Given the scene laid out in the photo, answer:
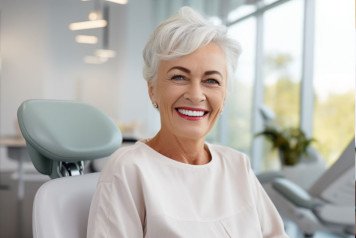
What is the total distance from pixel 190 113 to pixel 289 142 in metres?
2.39

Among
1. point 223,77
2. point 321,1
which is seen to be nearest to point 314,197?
point 223,77

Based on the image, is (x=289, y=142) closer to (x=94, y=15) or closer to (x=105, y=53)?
(x=105, y=53)

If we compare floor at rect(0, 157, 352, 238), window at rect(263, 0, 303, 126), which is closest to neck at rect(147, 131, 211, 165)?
floor at rect(0, 157, 352, 238)

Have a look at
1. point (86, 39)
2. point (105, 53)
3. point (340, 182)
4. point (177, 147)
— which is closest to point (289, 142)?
point (340, 182)

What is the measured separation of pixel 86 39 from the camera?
1768 millimetres

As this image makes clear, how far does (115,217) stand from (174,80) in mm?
348

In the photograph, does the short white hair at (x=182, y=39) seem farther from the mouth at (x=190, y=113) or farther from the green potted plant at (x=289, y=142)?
the green potted plant at (x=289, y=142)

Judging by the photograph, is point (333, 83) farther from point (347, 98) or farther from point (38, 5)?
point (38, 5)

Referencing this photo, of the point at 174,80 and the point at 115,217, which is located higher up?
the point at 174,80

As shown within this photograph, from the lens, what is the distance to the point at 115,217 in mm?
999

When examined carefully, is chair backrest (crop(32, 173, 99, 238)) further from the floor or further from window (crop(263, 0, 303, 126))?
window (crop(263, 0, 303, 126))

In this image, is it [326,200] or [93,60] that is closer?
[93,60]

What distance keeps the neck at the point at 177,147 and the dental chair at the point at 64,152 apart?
0.19m

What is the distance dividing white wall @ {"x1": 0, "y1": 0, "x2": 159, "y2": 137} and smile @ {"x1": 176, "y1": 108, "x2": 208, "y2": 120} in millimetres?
619
